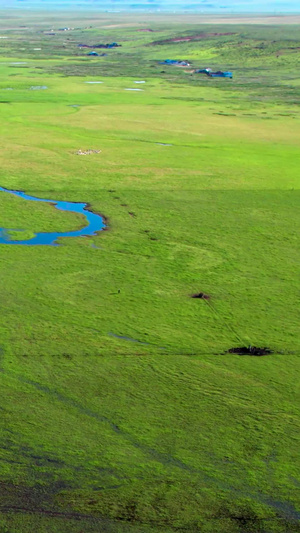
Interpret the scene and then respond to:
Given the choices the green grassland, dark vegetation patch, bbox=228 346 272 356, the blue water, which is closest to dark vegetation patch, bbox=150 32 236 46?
the green grassland

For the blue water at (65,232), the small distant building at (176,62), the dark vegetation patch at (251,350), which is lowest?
the dark vegetation patch at (251,350)

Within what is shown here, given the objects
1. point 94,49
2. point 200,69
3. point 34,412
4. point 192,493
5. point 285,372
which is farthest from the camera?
point 94,49

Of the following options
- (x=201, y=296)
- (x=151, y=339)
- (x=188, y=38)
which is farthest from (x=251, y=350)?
(x=188, y=38)

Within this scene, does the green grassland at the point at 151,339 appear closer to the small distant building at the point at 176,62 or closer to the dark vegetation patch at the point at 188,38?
the small distant building at the point at 176,62

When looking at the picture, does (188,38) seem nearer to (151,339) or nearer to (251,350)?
(151,339)

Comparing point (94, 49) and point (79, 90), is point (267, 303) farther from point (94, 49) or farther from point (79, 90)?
point (94, 49)

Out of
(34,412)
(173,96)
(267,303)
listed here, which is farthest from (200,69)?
(34,412)

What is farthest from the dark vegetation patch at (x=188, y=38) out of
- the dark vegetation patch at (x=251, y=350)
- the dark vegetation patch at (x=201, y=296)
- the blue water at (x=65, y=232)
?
the dark vegetation patch at (x=251, y=350)
